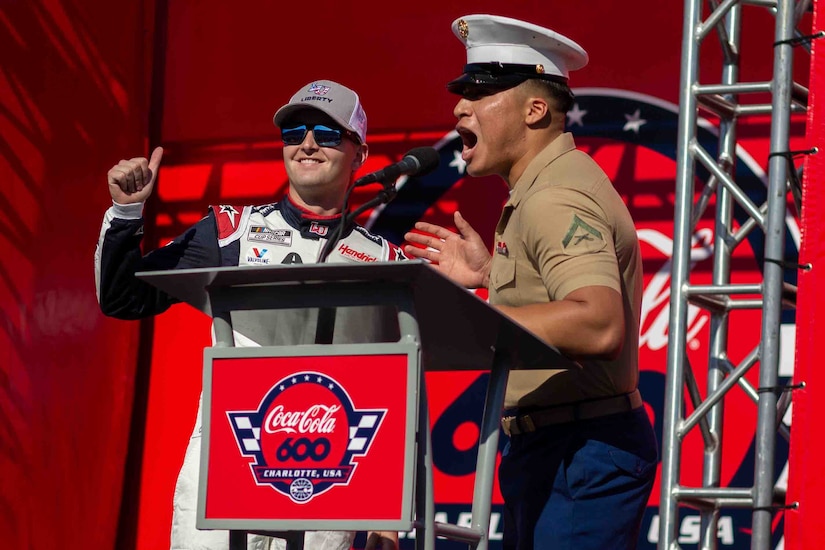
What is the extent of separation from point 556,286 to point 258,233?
4.83ft

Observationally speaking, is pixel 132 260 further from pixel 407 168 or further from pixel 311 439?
pixel 311 439

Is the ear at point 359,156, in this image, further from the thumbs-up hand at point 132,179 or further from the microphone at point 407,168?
the microphone at point 407,168

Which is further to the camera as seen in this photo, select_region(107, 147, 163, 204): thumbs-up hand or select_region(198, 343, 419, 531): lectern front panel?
select_region(107, 147, 163, 204): thumbs-up hand

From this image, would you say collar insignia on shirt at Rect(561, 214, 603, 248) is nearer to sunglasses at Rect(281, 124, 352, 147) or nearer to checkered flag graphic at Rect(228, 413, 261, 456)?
checkered flag graphic at Rect(228, 413, 261, 456)

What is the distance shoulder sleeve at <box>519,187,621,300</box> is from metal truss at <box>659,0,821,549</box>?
0.48 m

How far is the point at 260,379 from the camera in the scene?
2.20m

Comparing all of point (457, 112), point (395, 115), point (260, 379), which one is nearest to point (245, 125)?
point (395, 115)

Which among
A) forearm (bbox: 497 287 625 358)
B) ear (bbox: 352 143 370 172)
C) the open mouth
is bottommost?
forearm (bbox: 497 287 625 358)

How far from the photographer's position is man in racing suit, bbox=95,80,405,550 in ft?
11.4

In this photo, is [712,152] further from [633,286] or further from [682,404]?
[633,286]

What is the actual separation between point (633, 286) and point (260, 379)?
1009mm

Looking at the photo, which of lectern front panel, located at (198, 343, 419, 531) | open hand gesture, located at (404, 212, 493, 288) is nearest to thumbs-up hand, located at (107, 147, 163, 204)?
open hand gesture, located at (404, 212, 493, 288)

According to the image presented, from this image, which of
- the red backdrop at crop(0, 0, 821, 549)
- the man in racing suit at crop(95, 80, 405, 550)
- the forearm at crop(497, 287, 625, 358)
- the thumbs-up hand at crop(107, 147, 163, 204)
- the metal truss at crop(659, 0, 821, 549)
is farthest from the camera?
the red backdrop at crop(0, 0, 821, 549)

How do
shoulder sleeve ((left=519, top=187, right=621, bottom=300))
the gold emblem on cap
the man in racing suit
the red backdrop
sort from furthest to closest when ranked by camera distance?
the red backdrop → the man in racing suit → the gold emblem on cap → shoulder sleeve ((left=519, top=187, right=621, bottom=300))
